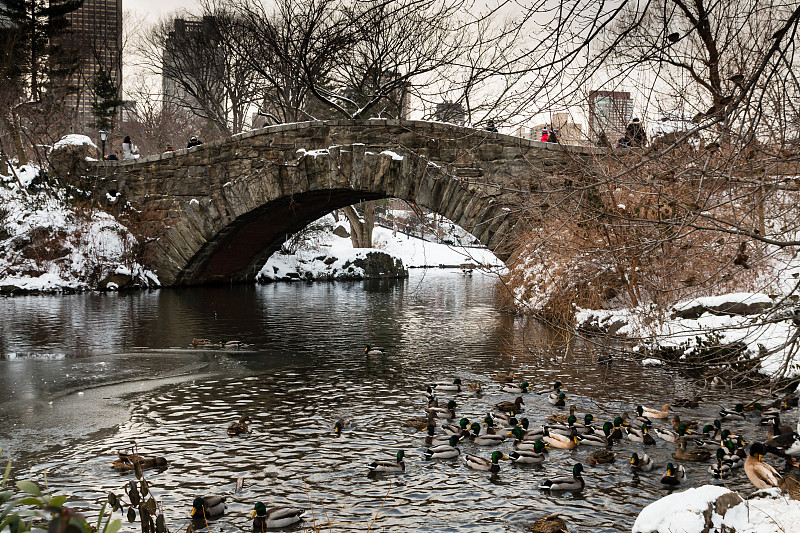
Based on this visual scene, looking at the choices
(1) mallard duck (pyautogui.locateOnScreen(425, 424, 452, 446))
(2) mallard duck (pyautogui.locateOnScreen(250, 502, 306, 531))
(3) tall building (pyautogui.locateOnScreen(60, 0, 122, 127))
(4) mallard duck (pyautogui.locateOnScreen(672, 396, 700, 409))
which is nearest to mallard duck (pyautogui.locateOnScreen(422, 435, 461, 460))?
(1) mallard duck (pyautogui.locateOnScreen(425, 424, 452, 446))

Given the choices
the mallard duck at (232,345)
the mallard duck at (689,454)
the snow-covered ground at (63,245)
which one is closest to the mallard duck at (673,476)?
the mallard duck at (689,454)

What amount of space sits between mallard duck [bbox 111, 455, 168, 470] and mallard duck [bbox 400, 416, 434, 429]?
2.36 metres

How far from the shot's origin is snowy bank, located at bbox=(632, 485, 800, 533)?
158 inches

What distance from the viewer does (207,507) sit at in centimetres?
496

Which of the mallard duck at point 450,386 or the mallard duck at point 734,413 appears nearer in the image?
the mallard duck at point 734,413

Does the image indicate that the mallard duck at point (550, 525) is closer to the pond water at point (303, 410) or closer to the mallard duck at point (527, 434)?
the pond water at point (303, 410)

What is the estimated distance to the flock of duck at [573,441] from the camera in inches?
208

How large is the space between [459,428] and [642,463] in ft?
5.50

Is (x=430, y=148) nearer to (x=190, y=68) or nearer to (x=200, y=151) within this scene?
(x=200, y=151)

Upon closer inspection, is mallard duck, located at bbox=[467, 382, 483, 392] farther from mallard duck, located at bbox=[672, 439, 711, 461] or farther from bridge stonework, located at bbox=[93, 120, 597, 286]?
bridge stonework, located at bbox=[93, 120, 597, 286]

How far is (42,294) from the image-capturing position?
20.0 meters

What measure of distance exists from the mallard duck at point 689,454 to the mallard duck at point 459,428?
1.85 meters

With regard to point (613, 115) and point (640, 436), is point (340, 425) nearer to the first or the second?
point (640, 436)

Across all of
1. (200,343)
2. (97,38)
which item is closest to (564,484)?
(200,343)
